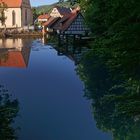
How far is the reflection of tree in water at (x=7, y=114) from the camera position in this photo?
11.8 meters

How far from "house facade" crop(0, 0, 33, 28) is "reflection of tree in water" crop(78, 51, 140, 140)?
243ft

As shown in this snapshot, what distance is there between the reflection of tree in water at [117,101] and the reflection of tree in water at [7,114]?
92.4 inches

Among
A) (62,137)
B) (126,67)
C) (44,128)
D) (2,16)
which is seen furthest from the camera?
(2,16)

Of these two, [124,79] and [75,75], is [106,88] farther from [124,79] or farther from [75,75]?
[75,75]

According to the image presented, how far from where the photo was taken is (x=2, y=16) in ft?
287

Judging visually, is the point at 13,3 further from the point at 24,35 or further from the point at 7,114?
the point at 7,114

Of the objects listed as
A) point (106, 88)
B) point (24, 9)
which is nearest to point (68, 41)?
point (106, 88)

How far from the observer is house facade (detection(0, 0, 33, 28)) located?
9556 cm

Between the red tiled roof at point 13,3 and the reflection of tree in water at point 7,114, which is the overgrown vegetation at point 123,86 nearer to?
the reflection of tree in water at point 7,114

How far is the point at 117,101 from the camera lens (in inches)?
580

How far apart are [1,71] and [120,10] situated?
41.4ft

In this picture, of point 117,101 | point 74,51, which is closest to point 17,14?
point 74,51

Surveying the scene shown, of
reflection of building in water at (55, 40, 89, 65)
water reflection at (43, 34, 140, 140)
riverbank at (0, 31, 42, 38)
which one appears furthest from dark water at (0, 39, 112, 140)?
riverbank at (0, 31, 42, 38)

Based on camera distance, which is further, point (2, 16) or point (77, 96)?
point (2, 16)
